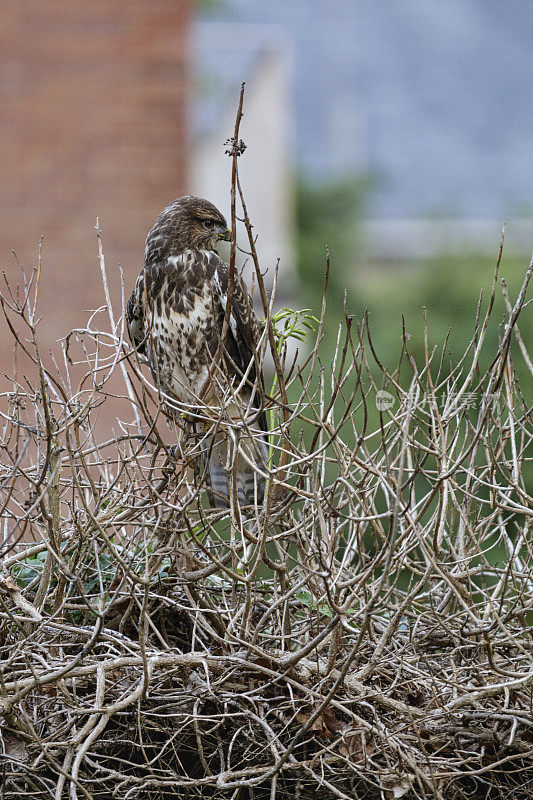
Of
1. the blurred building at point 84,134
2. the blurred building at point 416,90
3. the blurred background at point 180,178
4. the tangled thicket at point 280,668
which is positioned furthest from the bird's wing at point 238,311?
the blurred building at point 416,90

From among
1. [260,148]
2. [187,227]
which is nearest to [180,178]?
[260,148]

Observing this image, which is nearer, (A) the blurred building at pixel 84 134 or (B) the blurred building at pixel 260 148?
(A) the blurred building at pixel 84 134

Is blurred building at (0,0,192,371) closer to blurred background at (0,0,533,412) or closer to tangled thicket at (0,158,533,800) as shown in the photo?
blurred background at (0,0,533,412)

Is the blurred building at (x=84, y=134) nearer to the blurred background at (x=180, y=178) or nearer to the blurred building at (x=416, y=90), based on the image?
the blurred background at (x=180, y=178)

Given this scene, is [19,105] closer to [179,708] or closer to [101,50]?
[101,50]

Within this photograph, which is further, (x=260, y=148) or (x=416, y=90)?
(x=416, y=90)

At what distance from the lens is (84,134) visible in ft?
22.2

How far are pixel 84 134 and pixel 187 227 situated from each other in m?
3.66

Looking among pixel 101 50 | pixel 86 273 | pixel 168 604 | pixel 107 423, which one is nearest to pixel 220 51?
pixel 101 50

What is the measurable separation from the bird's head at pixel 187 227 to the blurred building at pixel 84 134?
308cm

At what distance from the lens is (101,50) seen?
6.76 meters

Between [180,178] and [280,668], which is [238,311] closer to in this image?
[280,668]

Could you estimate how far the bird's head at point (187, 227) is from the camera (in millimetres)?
3391

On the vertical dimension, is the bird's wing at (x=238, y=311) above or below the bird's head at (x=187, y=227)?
below
